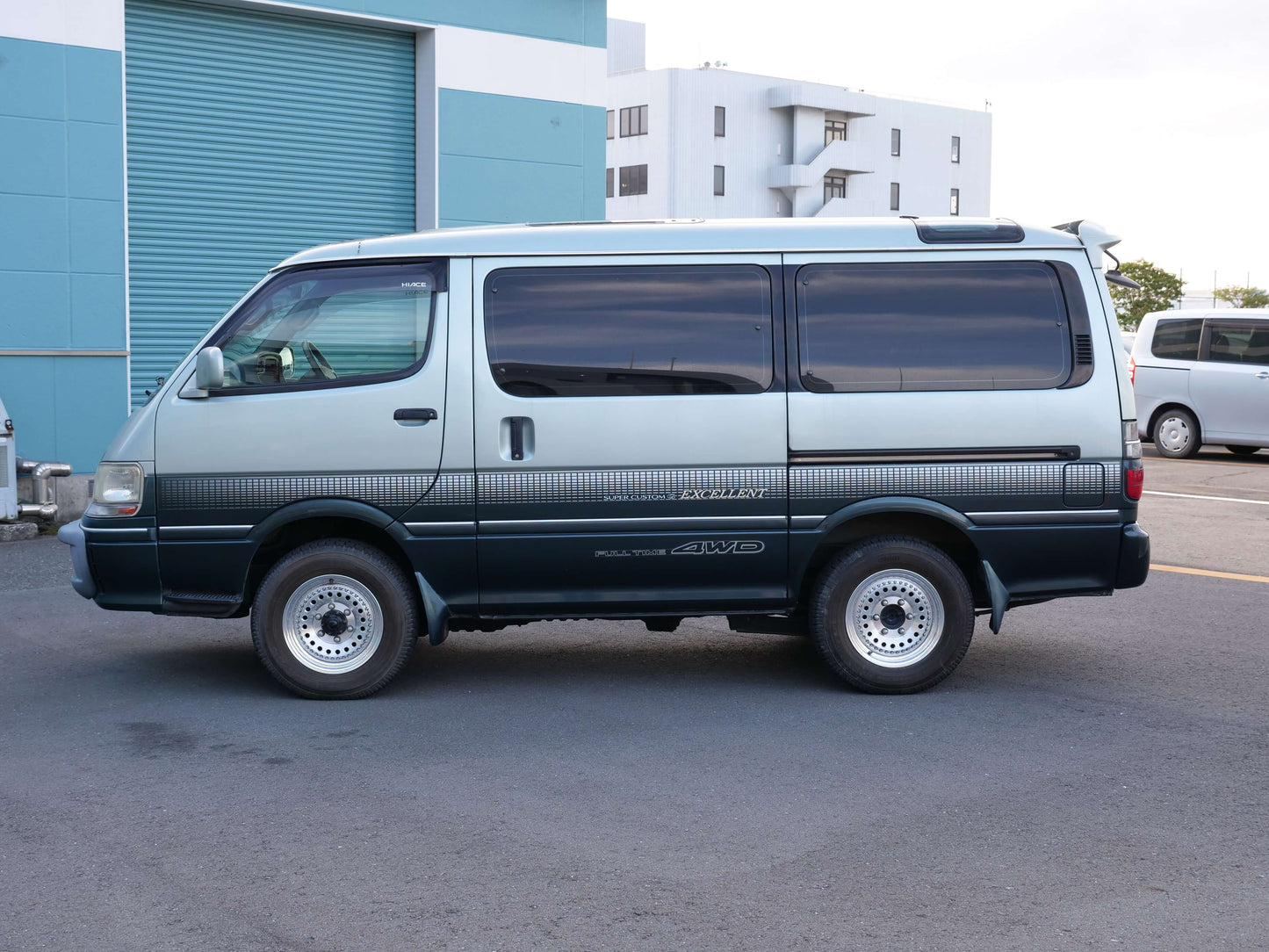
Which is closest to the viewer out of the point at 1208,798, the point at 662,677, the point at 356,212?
the point at 1208,798

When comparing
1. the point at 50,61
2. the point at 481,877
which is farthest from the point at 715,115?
the point at 481,877

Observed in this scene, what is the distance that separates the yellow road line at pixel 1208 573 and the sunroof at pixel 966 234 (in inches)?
172

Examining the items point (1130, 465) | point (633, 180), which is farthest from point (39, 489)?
point (633, 180)

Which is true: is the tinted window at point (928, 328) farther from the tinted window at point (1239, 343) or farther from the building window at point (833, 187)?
the building window at point (833, 187)

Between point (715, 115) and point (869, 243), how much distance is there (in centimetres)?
6736

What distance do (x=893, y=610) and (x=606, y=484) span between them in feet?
4.84

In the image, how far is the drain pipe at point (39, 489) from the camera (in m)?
12.2

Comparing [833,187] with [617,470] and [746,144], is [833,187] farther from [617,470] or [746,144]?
[617,470]

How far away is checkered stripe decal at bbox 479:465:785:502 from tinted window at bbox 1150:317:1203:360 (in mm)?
13775

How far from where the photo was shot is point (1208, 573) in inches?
400

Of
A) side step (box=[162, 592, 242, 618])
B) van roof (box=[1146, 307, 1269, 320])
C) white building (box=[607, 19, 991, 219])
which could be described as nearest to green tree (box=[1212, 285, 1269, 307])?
white building (box=[607, 19, 991, 219])

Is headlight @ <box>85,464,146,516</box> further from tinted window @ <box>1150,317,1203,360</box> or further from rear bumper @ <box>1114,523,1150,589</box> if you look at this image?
tinted window @ <box>1150,317,1203,360</box>

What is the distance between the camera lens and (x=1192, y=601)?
9086 mm

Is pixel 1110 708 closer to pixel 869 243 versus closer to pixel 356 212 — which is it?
pixel 869 243
